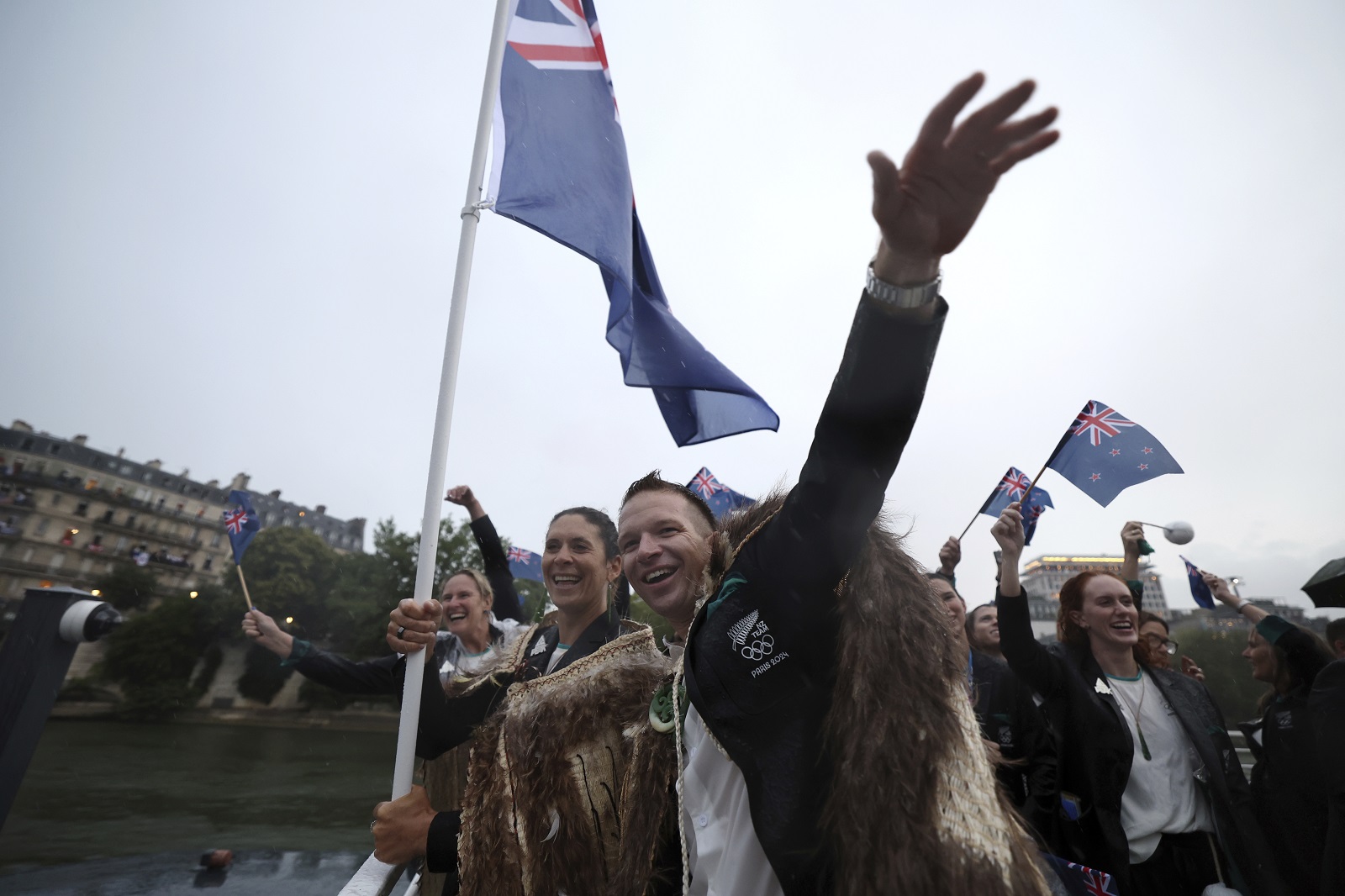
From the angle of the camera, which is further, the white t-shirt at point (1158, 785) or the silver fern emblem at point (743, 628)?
the white t-shirt at point (1158, 785)

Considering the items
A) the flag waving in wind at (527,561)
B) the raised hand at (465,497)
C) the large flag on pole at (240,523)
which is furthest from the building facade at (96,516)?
the raised hand at (465,497)

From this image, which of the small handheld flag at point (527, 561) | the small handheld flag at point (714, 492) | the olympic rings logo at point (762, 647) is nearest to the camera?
the olympic rings logo at point (762, 647)

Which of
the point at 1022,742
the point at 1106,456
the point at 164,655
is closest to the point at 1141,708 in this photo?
the point at 1022,742

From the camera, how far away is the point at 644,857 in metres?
1.71

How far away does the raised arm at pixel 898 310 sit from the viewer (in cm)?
103

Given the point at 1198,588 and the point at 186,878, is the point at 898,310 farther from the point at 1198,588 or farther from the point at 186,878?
the point at 186,878

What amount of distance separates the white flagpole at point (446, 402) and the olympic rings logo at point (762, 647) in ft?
4.13

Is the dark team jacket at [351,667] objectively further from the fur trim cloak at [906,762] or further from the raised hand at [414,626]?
the fur trim cloak at [906,762]

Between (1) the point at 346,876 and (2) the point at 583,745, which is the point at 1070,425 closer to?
(2) the point at 583,745

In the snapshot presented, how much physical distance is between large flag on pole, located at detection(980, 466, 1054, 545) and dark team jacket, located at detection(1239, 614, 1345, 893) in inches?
80.3

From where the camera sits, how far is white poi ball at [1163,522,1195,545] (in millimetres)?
5316

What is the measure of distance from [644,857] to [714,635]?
0.72 metres

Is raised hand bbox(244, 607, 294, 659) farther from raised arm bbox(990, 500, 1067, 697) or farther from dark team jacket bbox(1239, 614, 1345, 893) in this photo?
dark team jacket bbox(1239, 614, 1345, 893)

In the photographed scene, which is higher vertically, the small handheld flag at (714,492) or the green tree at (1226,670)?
the small handheld flag at (714,492)
